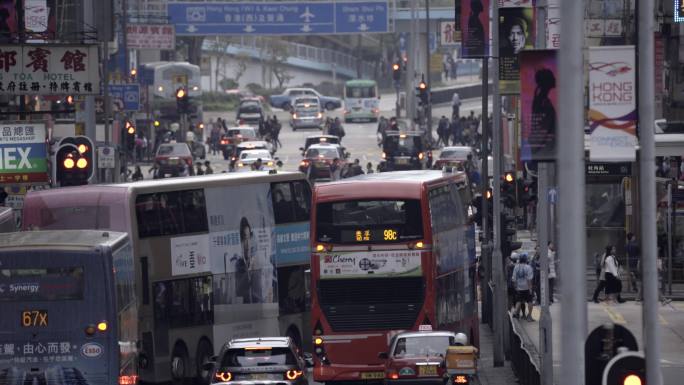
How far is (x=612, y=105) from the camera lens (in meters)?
13.2

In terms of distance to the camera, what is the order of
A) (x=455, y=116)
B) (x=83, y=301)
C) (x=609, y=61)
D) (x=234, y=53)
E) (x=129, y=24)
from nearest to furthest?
1. (x=609, y=61)
2. (x=83, y=301)
3. (x=129, y=24)
4. (x=455, y=116)
5. (x=234, y=53)

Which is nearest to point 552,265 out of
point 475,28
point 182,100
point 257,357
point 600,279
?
point 600,279

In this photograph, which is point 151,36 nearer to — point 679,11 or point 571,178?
point 679,11

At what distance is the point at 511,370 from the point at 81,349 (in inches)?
450

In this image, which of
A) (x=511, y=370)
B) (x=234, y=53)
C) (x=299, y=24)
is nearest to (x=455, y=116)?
(x=299, y=24)

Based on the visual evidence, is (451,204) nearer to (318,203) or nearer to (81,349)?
Result: (318,203)

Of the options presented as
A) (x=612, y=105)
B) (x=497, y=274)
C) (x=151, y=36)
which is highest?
(x=151, y=36)

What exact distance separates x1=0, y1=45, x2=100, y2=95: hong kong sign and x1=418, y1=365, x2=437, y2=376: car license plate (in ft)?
35.9

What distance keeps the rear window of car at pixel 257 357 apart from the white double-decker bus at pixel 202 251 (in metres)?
1.81

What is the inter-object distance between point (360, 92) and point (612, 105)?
91.7 metres

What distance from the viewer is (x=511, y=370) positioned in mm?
30062

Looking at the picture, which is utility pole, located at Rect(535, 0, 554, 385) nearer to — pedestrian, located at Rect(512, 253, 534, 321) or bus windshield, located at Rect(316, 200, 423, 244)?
bus windshield, located at Rect(316, 200, 423, 244)

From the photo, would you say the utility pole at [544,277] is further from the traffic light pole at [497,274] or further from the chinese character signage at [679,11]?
the chinese character signage at [679,11]

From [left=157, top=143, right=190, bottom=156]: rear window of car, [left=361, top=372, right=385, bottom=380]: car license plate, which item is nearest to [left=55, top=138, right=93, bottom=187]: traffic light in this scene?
[left=361, top=372, right=385, bottom=380]: car license plate
